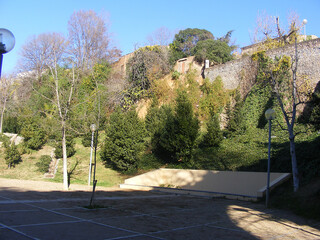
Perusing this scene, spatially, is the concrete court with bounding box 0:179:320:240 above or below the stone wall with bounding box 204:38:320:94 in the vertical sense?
below

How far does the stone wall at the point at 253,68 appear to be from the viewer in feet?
65.7

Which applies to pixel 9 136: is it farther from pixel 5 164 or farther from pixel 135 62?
pixel 135 62

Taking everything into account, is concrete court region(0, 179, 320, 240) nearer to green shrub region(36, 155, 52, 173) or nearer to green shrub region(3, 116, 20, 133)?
green shrub region(36, 155, 52, 173)

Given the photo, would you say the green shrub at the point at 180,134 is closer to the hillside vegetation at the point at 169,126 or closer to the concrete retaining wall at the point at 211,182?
the hillside vegetation at the point at 169,126

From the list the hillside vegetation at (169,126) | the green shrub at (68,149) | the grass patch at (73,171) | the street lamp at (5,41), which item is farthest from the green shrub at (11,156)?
the street lamp at (5,41)

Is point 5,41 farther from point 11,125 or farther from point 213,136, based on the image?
point 11,125

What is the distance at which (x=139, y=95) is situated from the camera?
1275 inches

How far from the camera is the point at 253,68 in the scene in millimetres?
24422

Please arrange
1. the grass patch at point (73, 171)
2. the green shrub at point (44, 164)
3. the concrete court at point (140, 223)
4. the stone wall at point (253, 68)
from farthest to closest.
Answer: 1. the green shrub at point (44, 164)
2. the stone wall at point (253, 68)
3. the grass patch at point (73, 171)
4. the concrete court at point (140, 223)

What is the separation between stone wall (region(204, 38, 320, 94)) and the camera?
20.0m

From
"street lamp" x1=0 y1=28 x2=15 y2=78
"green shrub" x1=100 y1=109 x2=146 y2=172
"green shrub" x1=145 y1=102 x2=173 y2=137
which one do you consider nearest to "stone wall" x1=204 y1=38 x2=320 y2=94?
"green shrub" x1=145 y1=102 x2=173 y2=137

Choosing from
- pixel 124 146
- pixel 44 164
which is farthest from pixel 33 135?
pixel 124 146

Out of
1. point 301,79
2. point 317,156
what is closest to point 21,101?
point 301,79

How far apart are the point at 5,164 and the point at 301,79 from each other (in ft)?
76.9
